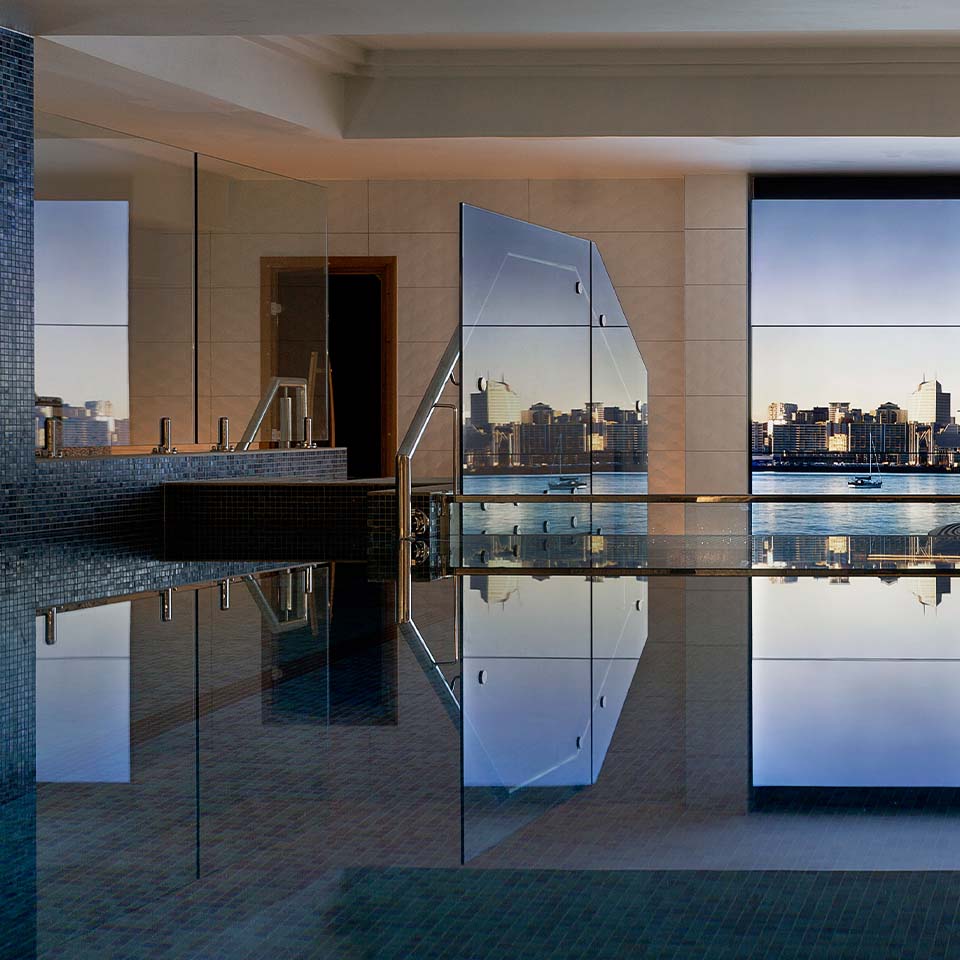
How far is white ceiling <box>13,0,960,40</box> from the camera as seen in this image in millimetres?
5469

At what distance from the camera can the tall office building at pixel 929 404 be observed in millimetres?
9250

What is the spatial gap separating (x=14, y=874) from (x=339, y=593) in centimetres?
276

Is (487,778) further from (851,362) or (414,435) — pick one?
(851,362)

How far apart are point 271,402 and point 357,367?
9.52 ft

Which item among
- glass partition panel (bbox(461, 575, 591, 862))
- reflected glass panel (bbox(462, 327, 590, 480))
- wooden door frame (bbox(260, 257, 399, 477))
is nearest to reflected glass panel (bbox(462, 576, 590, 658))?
glass partition panel (bbox(461, 575, 591, 862))

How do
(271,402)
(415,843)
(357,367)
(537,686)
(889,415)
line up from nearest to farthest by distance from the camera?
1. (415,843)
2. (537,686)
3. (271,402)
4. (889,415)
5. (357,367)

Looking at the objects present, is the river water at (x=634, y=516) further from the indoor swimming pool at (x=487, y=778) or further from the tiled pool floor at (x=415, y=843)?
the tiled pool floor at (x=415, y=843)

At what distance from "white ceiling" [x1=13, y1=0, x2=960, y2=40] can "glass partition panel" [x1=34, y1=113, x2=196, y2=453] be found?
0.70 meters

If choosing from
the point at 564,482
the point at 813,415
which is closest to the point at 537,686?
the point at 564,482

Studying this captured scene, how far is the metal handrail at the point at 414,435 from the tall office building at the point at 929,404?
5213 mm

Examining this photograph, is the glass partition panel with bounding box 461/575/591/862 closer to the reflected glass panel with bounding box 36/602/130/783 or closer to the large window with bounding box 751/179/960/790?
the reflected glass panel with bounding box 36/602/130/783

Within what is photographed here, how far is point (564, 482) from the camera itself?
5.71 m

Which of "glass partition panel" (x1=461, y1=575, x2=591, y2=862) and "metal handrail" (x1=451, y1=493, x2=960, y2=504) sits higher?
"metal handrail" (x1=451, y1=493, x2=960, y2=504)

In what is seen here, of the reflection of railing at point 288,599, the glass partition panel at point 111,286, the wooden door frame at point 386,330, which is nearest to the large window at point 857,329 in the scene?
the wooden door frame at point 386,330
